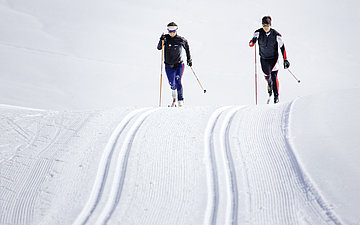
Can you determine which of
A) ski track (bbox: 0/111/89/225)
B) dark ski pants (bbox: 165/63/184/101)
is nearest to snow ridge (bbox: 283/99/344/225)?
ski track (bbox: 0/111/89/225)

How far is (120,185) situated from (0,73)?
8.20 m

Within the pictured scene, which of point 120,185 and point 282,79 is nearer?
point 120,185

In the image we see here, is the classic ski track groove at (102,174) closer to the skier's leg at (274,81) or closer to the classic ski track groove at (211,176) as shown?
the classic ski track groove at (211,176)

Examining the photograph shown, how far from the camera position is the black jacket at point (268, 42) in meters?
7.71

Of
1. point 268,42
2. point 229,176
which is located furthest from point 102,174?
point 268,42

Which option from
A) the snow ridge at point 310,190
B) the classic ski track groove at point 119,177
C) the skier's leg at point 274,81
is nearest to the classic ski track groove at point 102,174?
the classic ski track groove at point 119,177

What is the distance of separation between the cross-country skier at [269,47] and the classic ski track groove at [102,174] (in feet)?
10.8

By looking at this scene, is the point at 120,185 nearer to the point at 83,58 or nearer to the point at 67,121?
the point at 67,121

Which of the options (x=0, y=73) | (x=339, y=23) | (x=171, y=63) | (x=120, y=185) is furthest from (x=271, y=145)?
(x=339, y=23)

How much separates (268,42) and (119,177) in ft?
15.2

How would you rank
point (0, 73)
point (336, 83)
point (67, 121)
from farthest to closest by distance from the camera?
point (336, 83)
point (0, 73)
point (67, 121)

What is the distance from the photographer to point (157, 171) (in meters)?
4.56

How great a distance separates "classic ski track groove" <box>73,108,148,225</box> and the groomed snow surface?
1 cm

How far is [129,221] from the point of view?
3.79m
